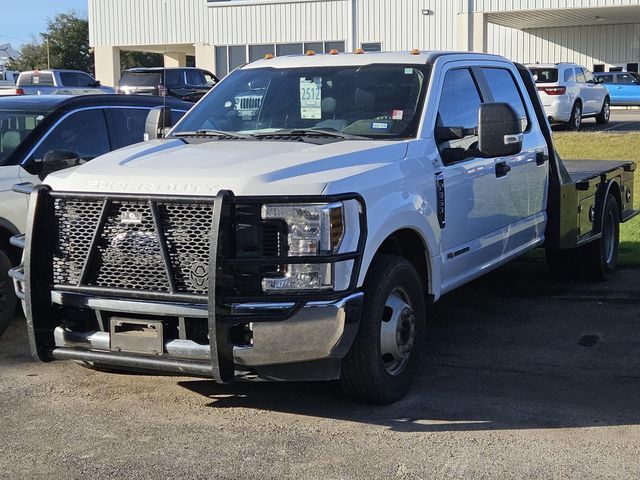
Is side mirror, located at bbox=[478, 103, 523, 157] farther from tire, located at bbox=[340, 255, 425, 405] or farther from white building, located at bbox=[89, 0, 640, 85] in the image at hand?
white building, located at bbox=[89, 0, 640, 85]

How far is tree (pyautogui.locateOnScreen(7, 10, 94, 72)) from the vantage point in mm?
75750

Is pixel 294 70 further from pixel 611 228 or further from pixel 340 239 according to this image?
pixel 611 228

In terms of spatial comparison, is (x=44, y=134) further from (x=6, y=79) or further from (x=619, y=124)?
(x=6, y=79)

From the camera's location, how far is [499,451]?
15.3 ft

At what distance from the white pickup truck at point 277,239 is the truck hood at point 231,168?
0.04 feet

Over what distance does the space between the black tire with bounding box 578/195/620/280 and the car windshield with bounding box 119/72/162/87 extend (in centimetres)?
2033

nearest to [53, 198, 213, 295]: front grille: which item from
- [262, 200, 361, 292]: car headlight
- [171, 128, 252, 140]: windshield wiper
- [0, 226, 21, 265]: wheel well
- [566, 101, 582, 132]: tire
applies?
[262, 200, 361, 292]: car headlight

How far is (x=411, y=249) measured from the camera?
5828 millimetres

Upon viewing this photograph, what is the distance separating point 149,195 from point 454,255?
223 cm

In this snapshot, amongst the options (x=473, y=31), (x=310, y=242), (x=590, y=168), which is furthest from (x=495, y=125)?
(x=473, y=31)

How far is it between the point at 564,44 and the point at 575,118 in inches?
719

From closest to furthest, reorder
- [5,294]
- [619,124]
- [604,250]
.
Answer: [5,294]
[604,250]
[619,124]

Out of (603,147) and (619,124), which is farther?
(619,124)

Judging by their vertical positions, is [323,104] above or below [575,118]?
above
